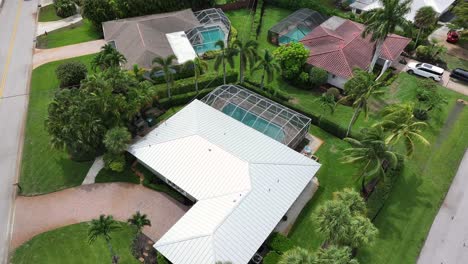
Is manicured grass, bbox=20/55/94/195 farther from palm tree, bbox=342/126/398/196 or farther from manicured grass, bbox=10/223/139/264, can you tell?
palm tree, bbox=342/126/398/196

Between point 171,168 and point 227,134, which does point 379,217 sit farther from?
point 171,168

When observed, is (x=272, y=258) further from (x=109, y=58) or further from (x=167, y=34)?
(x=167, y=34)

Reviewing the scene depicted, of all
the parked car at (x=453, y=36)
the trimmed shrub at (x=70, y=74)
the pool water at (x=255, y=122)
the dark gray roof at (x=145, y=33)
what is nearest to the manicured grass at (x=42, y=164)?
the trimmed shrub at (x=70, y=74)

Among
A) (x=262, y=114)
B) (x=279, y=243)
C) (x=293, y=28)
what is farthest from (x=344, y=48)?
(x=279, y=243)

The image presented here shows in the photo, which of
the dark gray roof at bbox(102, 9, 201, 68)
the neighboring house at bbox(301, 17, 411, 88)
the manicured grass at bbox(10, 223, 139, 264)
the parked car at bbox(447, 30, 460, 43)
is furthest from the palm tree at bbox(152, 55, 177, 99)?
the parked car at bbox(447, 30, 460, 43)

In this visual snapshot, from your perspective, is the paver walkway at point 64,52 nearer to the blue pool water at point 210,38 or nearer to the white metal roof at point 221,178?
the blue pool water at point 210,38
